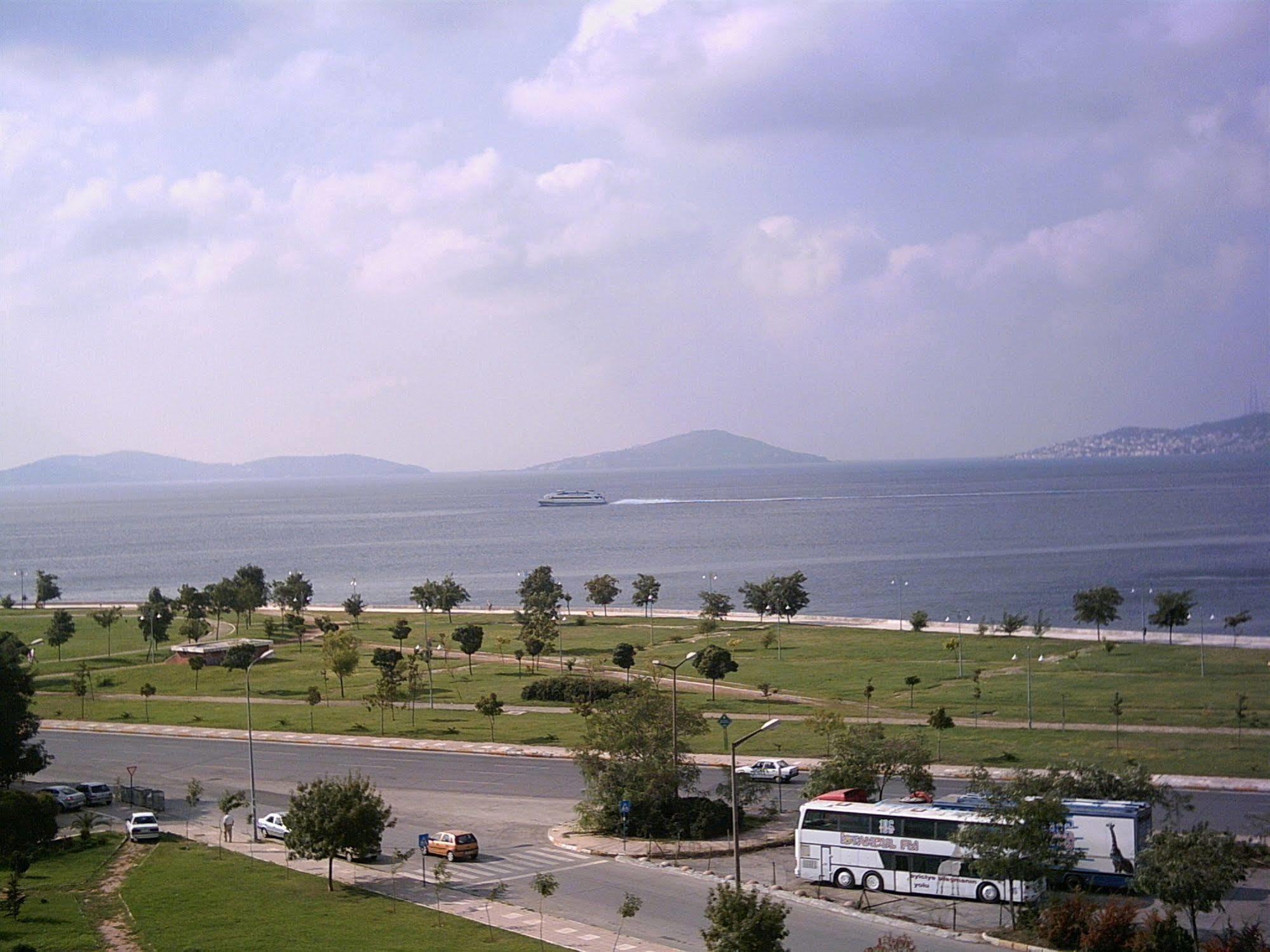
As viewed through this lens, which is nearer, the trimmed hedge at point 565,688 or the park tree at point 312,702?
the park tree at point 312,702

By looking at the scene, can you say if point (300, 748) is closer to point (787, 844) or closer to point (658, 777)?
point (658, 777)

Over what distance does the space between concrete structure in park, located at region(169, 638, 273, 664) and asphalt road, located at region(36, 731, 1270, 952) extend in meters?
20.9

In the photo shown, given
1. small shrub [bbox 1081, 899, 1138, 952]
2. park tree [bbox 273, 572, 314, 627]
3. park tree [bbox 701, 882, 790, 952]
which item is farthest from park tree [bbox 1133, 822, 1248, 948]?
park tree [bbox 273, 572, 314, 627]

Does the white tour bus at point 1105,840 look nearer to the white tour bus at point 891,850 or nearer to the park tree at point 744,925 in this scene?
the white tour bus at point 891,850

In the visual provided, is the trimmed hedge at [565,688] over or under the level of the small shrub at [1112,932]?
over

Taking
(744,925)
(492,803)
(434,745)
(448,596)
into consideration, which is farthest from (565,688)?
(744,925)

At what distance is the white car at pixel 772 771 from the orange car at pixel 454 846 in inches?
487

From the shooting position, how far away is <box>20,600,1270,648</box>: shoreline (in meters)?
83.9

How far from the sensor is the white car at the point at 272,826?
38781 millimetres

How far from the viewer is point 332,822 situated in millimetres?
32656

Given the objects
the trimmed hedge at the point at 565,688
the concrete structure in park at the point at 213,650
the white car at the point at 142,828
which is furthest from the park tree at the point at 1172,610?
the white car at the point at 142,828

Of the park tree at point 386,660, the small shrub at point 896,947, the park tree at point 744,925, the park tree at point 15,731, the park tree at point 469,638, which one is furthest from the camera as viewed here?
the park tree at point 469,638

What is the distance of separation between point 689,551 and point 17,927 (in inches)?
6783

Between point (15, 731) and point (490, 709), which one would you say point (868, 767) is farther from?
point (15, 731)
